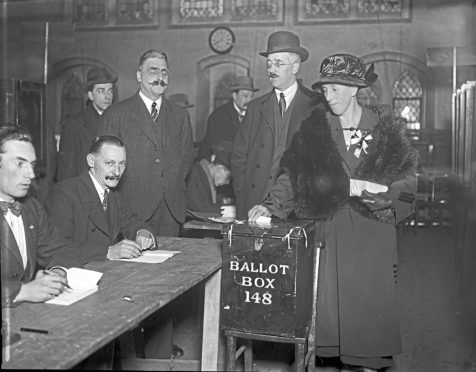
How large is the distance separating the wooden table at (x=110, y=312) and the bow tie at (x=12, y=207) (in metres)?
0.36

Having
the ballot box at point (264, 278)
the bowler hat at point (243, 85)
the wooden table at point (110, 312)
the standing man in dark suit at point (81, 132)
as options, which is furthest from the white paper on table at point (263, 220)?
the bowler hat at point (243, 85)

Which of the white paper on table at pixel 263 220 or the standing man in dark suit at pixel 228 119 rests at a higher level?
the standing man in dark suit at pixel 228 119

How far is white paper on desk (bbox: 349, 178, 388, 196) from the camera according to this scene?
282 cm

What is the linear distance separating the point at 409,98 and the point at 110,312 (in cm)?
753

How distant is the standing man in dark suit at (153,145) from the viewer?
3848mm

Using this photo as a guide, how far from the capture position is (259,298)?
98.3 inches

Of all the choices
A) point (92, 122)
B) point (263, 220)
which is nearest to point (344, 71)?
point (263, 220)

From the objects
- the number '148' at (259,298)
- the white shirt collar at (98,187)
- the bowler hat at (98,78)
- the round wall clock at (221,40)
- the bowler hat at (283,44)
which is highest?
the round wall clock at (221,40)

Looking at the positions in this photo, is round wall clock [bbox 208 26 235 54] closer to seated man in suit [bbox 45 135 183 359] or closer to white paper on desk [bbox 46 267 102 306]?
seated man in suit [bbox 45 135 183 359]

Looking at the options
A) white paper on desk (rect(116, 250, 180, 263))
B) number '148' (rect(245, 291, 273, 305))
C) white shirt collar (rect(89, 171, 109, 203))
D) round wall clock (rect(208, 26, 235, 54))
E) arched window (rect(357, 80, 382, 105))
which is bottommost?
number '148' (rect(245, 291, 273, 305))

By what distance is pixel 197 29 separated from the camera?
9203 millimetres

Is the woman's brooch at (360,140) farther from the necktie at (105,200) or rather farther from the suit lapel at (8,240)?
the suit lapel at (8,240)

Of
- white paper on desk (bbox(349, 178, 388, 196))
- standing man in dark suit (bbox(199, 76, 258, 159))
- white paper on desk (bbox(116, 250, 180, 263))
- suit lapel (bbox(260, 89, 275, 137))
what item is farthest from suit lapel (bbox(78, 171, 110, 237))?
A: standing man in dark suit (bbox(199, 76, 258, 159))

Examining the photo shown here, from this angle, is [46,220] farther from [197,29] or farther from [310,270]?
[197,29]
